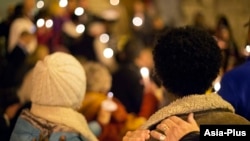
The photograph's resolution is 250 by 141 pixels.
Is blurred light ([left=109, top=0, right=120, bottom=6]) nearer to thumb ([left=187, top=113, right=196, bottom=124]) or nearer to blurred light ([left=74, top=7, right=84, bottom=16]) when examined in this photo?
blurred light ([left=74, top=7, right=84, bottom=16])

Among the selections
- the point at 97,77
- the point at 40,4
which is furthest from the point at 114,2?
the point at 97,77

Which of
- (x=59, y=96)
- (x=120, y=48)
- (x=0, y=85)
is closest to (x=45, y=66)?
(x=59, y=96)

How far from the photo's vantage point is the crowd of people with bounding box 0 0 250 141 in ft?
3.80

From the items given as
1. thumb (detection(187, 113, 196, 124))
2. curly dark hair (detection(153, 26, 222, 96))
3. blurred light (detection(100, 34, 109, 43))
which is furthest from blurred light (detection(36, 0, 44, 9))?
thumb (detection(187, 113, 196, 124))

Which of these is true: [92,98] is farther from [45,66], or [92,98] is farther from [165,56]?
[165,56]

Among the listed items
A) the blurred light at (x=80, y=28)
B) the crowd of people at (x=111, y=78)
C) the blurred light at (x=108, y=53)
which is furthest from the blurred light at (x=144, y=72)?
the blurred light at (x=80, y=28)

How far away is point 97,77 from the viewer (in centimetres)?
225

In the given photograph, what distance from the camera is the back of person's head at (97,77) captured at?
2.18 meters

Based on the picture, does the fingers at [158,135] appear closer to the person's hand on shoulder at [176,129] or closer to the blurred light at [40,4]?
the person's hand on shoulder at [176,129]

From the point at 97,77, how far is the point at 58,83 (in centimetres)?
72

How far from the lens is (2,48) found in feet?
8.09

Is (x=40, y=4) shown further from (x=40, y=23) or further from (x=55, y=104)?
(x=55, y=104)

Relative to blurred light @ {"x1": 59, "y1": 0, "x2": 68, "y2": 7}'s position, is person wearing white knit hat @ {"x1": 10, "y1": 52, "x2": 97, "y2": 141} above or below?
below

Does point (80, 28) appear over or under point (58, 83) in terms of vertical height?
over
